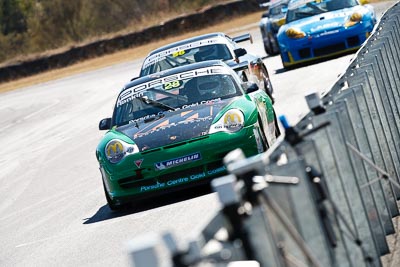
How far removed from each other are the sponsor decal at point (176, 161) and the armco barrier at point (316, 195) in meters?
2.65

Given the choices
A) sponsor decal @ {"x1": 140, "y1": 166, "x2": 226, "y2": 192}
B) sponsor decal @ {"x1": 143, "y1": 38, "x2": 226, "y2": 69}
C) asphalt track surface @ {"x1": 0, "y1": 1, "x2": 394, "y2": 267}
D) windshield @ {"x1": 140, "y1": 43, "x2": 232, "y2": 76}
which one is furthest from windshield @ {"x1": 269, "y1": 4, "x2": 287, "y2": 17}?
sponsor decal @ {"x1": 140, "y1": 166, "x2": 226, "y2": 192}

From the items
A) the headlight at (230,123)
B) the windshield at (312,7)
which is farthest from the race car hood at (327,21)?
the headlight at (230,123)

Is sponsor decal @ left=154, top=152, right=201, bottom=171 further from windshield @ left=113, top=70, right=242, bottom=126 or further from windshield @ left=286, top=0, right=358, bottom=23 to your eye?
windshield @ left=286, top=0, right=358, bottom=23

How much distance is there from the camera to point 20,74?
62.0 metres

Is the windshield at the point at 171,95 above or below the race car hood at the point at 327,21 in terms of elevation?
above

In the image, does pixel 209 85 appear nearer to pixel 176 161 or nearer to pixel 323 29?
pixel 176 161

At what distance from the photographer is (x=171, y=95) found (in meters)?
12.2

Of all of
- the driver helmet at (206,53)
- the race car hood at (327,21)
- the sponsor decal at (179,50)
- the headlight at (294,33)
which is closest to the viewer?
the driver helmet at (206,53)

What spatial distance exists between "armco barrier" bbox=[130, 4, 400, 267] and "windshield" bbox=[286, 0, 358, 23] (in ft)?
45.6

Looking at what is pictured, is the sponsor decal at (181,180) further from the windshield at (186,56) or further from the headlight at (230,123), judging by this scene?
the windshield at (186,56)

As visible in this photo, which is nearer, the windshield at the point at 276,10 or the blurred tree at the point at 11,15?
the windshield at the point at 276,10

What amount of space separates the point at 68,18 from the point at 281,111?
60.9 meters

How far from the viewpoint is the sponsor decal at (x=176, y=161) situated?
426 inches

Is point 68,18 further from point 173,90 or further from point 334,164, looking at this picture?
point 334,164
